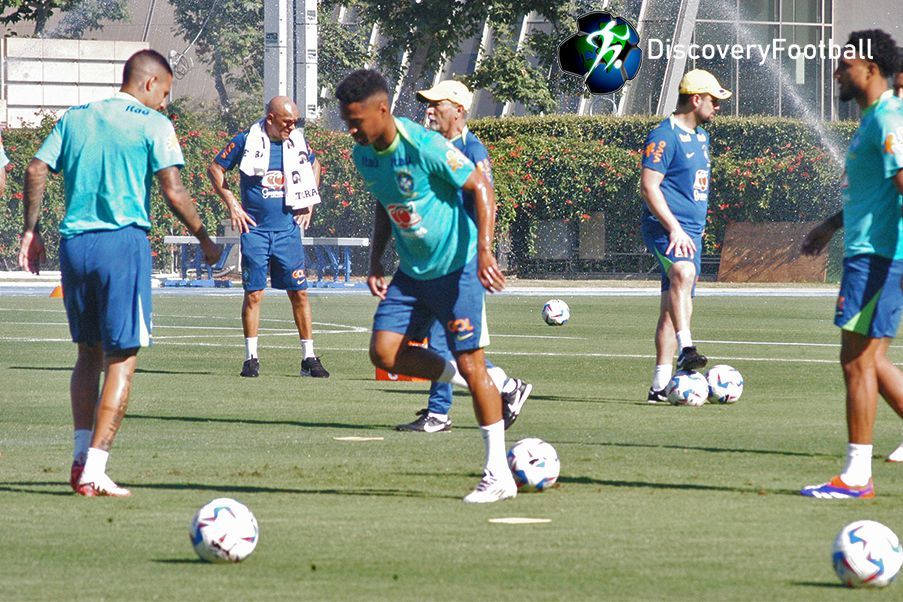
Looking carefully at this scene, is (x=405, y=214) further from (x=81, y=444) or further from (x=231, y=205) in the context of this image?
(x=231, y=205)

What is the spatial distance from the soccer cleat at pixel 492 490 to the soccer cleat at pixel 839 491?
52.6 inches

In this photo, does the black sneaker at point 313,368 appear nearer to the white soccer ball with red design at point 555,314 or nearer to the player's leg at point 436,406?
the player's leg at point 436,406

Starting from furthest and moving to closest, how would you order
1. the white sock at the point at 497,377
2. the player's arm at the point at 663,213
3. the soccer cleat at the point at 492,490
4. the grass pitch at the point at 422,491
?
the player's arm at the point at 663,213 < the white sock at the point at 497,377 < the soccer cleat at the point at 492,490 < the grass pitch at the point at 422,491

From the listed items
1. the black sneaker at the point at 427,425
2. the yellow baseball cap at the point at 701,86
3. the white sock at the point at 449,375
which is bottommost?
the black sneaker at the point at 427,425

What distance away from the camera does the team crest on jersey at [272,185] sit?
50.3ft

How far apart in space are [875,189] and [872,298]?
1.65 feet

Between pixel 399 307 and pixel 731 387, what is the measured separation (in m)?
4.44

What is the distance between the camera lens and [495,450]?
26.6ft

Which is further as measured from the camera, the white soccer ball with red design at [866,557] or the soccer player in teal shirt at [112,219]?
the soccer player in teal shirt at [112,219]

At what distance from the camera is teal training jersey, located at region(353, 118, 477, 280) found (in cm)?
827

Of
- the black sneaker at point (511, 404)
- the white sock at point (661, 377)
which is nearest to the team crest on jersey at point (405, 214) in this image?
the black sneaker at point (511, 404)

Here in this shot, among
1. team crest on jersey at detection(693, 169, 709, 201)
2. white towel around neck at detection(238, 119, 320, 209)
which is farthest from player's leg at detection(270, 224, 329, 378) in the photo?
team crest on jersey at detection(693, 169, 709, 201)
